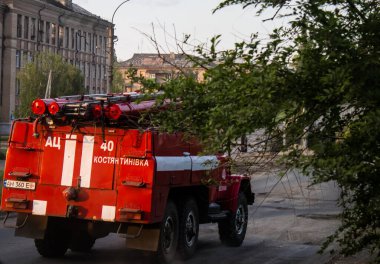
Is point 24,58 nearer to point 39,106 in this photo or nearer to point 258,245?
point 258,245

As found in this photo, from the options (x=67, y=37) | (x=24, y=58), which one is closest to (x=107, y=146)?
(x=24, y=58)

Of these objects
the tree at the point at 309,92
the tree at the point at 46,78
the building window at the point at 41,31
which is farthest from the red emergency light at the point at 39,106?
the building window at the point at 41,31

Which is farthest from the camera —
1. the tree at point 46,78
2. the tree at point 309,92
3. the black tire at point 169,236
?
the tree at point 46,78

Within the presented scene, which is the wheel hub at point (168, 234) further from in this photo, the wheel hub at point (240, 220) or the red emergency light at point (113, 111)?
the wheel hub at point (240, 220)

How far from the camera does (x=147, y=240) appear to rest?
33.8 feet

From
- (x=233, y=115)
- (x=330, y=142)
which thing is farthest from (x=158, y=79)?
(x=330, y=142)

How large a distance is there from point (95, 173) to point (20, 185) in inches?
42.9

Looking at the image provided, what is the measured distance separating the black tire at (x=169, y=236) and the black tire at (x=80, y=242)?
147cm

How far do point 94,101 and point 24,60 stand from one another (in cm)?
6293

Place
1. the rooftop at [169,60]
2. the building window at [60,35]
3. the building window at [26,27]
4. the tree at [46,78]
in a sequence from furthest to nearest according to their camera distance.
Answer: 1. the building window at [60,35]
2. the building window at [26,27]
3. the tree at [46,78]
4. the rooftop at [169,60]

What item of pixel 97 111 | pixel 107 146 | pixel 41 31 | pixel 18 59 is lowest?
pixel 107 146

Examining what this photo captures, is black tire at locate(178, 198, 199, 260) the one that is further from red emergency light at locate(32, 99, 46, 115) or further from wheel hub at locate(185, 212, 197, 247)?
red emergency light at locate(32, 99, 46, 115)

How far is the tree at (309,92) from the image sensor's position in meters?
5.88

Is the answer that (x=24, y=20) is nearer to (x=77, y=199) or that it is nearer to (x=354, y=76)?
(x=77, y=199)
